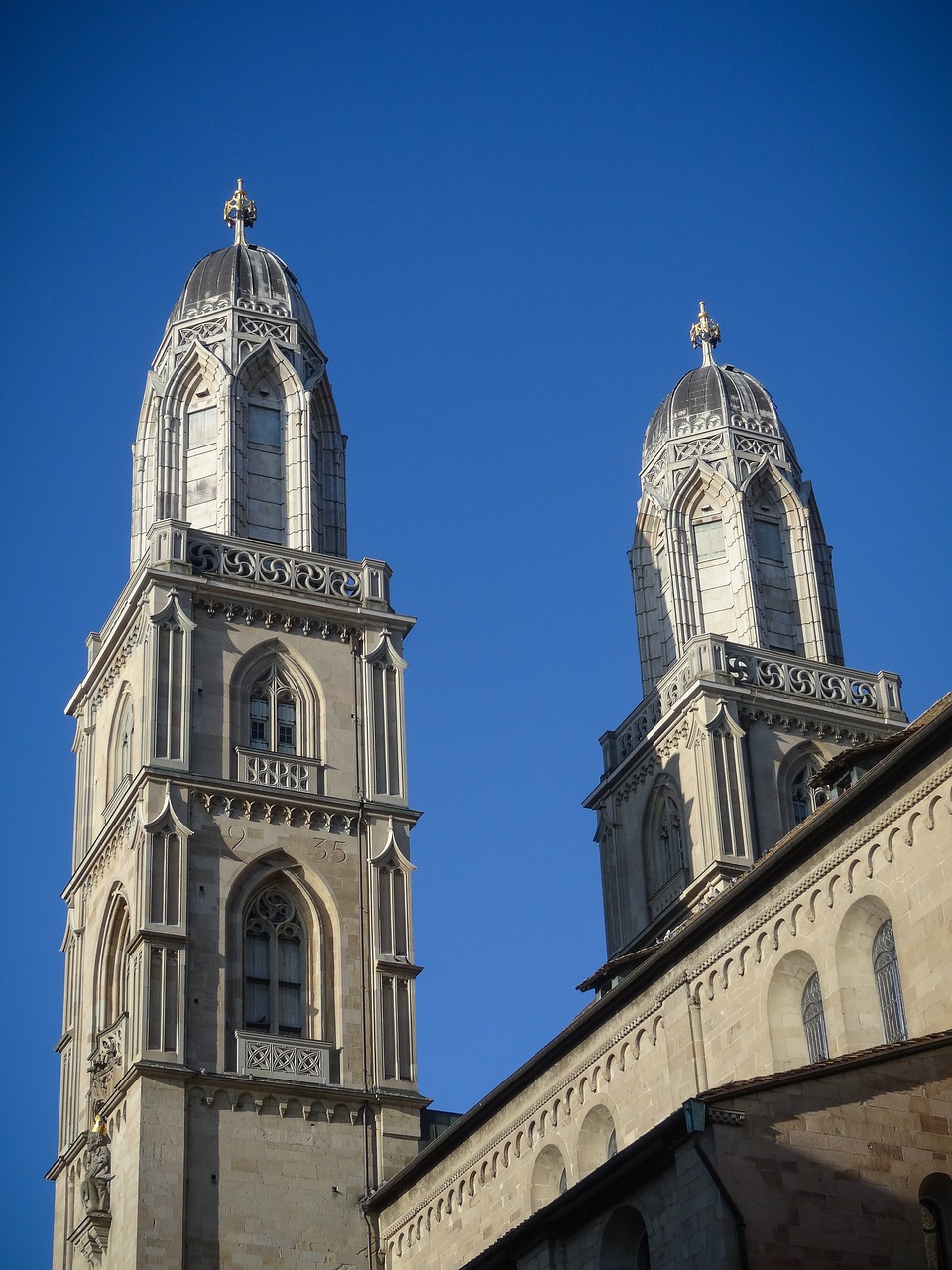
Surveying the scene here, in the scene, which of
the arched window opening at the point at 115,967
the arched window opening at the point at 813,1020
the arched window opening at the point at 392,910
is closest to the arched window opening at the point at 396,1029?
the arched window opening at the point at 392,910

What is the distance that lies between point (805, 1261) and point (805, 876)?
7.95m

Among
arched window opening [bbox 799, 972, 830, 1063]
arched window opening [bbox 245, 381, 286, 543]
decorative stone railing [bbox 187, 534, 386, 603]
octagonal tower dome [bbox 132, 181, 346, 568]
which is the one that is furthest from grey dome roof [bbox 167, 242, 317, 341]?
arched window opening [bbox 799, 972, 830, 1063]

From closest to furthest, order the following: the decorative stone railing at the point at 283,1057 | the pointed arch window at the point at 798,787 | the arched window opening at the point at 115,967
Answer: the decorative stone railing at the point at 283,1057 → the arched window opening at the point at 115,967 → the pointed arch window at the point at 798,787

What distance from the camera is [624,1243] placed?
103 feet

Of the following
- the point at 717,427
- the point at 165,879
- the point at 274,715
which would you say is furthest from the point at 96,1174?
the point at 717,427

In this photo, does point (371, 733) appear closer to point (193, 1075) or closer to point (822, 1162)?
point (193, 1075)

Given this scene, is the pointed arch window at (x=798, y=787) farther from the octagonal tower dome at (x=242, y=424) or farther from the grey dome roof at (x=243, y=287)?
the grey dome roof at (x=243, y=287)

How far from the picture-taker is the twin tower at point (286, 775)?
43.4 m

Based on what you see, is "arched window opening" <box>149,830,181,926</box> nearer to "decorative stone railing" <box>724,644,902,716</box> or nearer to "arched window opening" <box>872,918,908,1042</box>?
"decorative stone railing" <box>724,644,902,716</box>

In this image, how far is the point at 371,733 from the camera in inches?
1923

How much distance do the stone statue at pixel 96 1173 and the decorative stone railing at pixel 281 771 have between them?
24.0 ft

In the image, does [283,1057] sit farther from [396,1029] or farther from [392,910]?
[392,910]

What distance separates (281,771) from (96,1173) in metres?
8.66

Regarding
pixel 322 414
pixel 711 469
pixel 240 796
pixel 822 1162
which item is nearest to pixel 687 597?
pixel 711 469
